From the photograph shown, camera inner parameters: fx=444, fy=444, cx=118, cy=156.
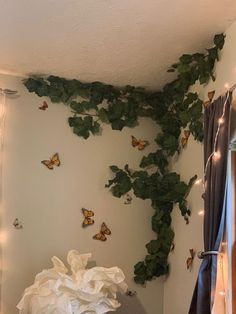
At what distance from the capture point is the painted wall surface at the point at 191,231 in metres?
2.12

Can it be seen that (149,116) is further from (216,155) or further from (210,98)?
(216,155)

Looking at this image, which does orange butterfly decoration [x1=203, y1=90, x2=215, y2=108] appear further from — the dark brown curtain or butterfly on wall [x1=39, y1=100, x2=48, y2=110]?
butterfly on wall [x1=39, y1=100, x2=48, y2=110]

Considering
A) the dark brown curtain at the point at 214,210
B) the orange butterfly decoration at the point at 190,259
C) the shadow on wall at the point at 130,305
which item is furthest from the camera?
the shadow on wall at the point at 130,305

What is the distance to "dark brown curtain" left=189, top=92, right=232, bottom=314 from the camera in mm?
1965

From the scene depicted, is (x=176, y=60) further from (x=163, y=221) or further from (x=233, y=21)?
(x=163, y=221)

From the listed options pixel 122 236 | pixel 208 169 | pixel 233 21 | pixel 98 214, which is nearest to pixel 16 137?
pixel 98 214

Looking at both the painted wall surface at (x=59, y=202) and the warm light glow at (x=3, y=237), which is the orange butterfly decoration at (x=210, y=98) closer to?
the painted wall surface at (x=59, y=202)

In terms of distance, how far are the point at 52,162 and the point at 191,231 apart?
94 cm

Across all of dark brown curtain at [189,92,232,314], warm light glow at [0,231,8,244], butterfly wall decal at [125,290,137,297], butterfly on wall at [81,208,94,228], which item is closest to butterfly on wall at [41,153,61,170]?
butterfly on wall at [81,208,94,228]

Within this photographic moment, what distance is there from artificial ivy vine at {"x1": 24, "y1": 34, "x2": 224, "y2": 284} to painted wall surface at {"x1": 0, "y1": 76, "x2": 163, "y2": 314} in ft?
0.19

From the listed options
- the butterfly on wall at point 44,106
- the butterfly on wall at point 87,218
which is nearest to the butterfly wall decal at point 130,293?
the butterfly on wall at point 87,218

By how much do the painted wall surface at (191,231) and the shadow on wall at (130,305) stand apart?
0.16 meters

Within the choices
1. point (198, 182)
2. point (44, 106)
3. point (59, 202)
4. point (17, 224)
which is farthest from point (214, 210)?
point (44, 106)

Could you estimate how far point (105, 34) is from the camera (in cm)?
225
